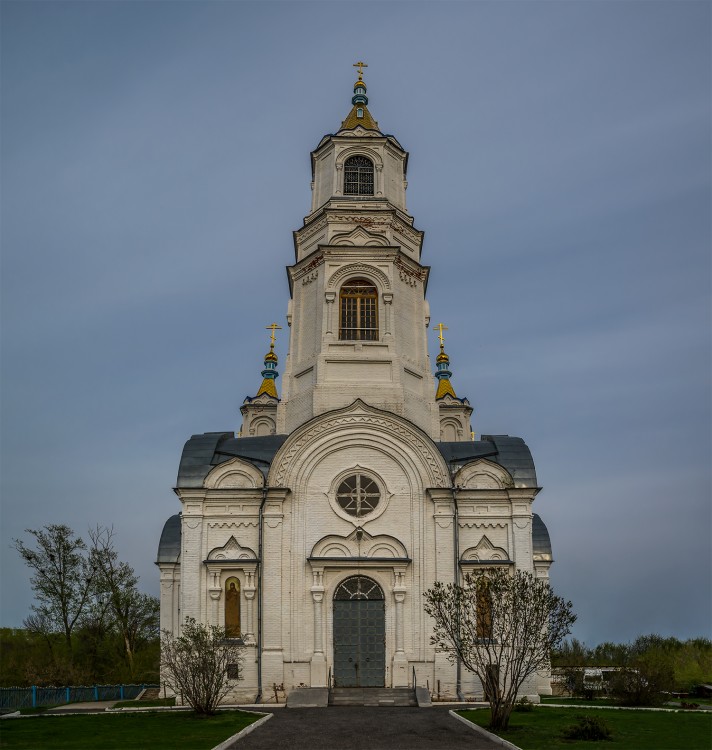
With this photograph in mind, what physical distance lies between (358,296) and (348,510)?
7.35 metres

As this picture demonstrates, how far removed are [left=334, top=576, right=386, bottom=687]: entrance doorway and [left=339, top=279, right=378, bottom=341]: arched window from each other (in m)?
7.91

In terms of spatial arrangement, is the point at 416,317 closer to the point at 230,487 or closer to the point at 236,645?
the point at 230,487

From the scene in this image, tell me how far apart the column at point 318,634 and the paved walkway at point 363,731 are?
8.35 feet

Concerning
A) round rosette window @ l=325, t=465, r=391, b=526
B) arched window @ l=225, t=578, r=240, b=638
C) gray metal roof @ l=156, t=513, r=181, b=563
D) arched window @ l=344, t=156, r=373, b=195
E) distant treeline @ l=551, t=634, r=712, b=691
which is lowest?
distant treeline @ l=551, t=634, r=712, b=691

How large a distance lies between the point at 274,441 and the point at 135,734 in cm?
1110

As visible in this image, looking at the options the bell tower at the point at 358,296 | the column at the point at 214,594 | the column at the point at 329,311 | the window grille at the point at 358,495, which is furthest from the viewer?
the column at the point at 329,311

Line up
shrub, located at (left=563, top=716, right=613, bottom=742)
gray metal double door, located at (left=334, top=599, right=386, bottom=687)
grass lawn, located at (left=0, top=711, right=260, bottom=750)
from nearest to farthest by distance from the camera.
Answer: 1. grass lawn, located at (left=0, top=711, right=260, bottom=750)
2. shrub, located at (left=563, top=716, right=613, bottom=742)
3. gray metal double door, located at (left=334, top=599, right=386, bottom=687)

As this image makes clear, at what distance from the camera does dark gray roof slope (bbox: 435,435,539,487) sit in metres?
25.1

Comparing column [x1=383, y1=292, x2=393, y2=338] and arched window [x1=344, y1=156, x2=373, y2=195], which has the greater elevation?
arched window [x1=344, y1=156, x2=373, y2=195]

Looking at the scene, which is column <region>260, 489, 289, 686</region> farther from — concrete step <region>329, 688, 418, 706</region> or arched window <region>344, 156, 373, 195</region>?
arched window <region>344, 156, 373, 195</region>

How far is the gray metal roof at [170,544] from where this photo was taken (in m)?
31.3

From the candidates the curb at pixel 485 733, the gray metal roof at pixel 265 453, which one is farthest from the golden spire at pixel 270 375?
the curb at pixel 485 733

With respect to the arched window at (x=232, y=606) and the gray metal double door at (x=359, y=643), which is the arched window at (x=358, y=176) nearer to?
the arched window at (x=232, y=606)

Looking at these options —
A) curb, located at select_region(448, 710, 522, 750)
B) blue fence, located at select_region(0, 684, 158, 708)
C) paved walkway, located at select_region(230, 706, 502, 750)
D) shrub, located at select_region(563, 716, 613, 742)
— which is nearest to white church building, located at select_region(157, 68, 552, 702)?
paved walkway, located at select_region(230, 706, 502, 750)
